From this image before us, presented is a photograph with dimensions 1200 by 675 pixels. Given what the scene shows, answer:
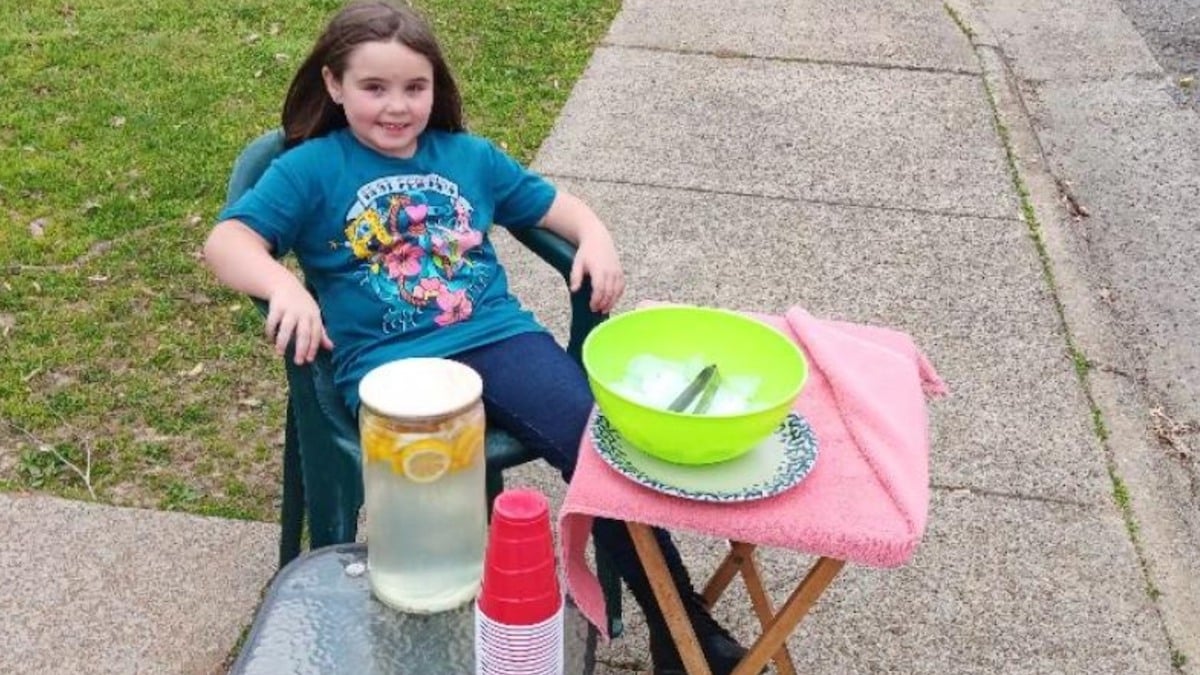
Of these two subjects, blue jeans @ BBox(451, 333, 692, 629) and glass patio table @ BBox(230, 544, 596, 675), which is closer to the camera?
glass patio table @ BBox(230, 544, 596, 675)

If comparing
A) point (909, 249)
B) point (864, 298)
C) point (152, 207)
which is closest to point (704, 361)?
point (864, 298)

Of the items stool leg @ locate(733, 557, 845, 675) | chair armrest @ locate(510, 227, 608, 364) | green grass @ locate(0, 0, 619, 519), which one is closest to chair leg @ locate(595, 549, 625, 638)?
chair armrest @ locate(510, 227, 608, 364)

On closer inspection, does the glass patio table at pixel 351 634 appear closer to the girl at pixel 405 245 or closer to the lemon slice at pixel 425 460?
the lemon slice at pixel 425 460

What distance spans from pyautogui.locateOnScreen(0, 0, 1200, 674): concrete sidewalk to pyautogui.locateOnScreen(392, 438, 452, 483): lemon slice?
0.96 meters

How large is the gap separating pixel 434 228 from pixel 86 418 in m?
1.33

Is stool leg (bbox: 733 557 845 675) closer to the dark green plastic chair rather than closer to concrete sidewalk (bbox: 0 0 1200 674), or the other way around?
the dark green plastic chair

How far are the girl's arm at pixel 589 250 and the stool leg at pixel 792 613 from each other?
72cm

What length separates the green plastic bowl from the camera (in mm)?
1899

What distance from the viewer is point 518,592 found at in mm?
1738

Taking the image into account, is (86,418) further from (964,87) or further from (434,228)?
(964,87)

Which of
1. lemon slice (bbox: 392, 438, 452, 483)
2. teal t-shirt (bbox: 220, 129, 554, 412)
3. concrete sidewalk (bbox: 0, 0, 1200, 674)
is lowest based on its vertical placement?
concrete sidewalk (bbox: 0, 0, 1200, 674)

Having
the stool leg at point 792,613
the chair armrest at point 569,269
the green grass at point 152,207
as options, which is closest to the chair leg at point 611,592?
the chair armrest at point 569,269

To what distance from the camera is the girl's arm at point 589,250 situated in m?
2.58

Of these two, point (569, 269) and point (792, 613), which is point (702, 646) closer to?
point (792, 613)
